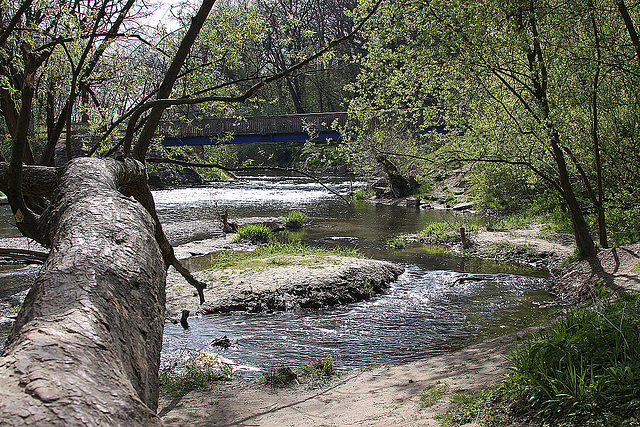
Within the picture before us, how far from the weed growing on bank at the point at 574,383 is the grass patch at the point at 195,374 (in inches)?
113

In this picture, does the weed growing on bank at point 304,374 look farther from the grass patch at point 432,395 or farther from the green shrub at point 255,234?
the green shrub at point 255,234

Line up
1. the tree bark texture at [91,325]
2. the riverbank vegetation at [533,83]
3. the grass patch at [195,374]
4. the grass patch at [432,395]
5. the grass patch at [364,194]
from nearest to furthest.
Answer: the tree bark texture at [91,325] < the grass patch at [432,395] < the grass patch at [195,374] < the riverbank vegetation at [533,83] < the grass patch at [364,194]

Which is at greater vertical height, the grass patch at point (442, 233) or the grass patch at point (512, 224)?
the grass patch at point (512, 224)

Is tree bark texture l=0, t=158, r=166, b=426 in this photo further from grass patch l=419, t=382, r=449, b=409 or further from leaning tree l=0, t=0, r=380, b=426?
grass patch l=419, t=382, r=449, b=409

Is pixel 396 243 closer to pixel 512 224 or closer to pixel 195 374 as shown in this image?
pixel 512 224

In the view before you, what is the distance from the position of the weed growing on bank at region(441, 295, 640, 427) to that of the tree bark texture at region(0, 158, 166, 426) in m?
2.51

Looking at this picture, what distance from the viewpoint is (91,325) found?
200 centimetres

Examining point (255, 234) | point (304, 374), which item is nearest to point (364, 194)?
point (255, 234)

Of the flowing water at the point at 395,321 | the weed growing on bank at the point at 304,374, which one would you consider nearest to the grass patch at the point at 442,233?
the flowing water at the point at 395,321

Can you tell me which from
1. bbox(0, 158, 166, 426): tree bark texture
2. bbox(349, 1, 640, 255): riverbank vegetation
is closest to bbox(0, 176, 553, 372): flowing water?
bbox(349, 1, 640, 255): riverbank vegetation

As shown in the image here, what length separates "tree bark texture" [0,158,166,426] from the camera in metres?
1.57

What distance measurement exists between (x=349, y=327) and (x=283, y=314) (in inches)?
47.8

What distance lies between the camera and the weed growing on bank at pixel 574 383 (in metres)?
3.34

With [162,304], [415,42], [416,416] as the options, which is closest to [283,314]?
[416,416]
